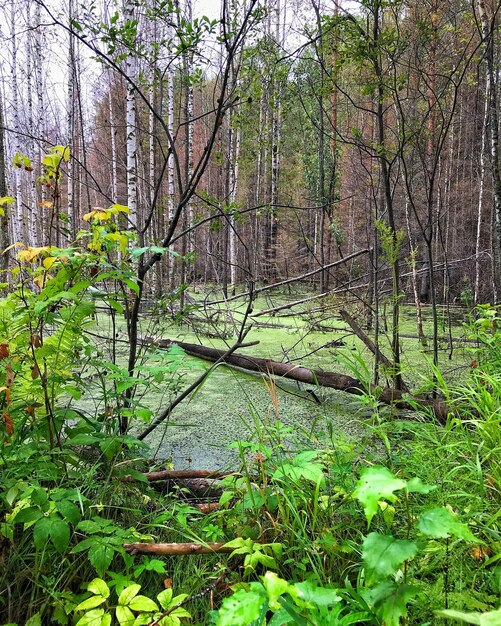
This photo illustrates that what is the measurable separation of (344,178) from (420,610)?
1271 cm

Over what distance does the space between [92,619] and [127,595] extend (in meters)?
0.08

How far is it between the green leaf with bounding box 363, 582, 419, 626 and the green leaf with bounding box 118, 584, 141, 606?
1.91 ft

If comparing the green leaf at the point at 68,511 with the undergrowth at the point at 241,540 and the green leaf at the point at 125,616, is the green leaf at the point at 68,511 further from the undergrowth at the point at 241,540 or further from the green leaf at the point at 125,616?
the green leaf at the point at 125,616

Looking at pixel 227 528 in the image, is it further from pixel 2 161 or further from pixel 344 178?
pixel 344 178

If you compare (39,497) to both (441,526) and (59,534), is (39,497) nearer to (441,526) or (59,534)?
(59,534)

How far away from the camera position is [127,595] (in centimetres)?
94

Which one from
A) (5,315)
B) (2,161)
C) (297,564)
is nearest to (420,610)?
(297,564)

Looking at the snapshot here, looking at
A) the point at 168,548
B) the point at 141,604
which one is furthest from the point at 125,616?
the point at 168,548

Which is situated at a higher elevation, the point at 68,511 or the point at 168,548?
the point at 68,511

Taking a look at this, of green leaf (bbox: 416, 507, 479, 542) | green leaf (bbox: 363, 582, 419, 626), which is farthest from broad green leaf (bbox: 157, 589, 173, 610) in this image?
green leaf (bbox: 416, 507, 479, 542)

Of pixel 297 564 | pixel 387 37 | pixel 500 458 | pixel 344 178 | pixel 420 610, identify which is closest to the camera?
pixel 420 610

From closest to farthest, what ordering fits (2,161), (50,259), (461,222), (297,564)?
(297,564) → (50,259) → (2,161) → (461,222)

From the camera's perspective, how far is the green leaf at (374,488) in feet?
1.98

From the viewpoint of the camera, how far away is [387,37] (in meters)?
2.60
